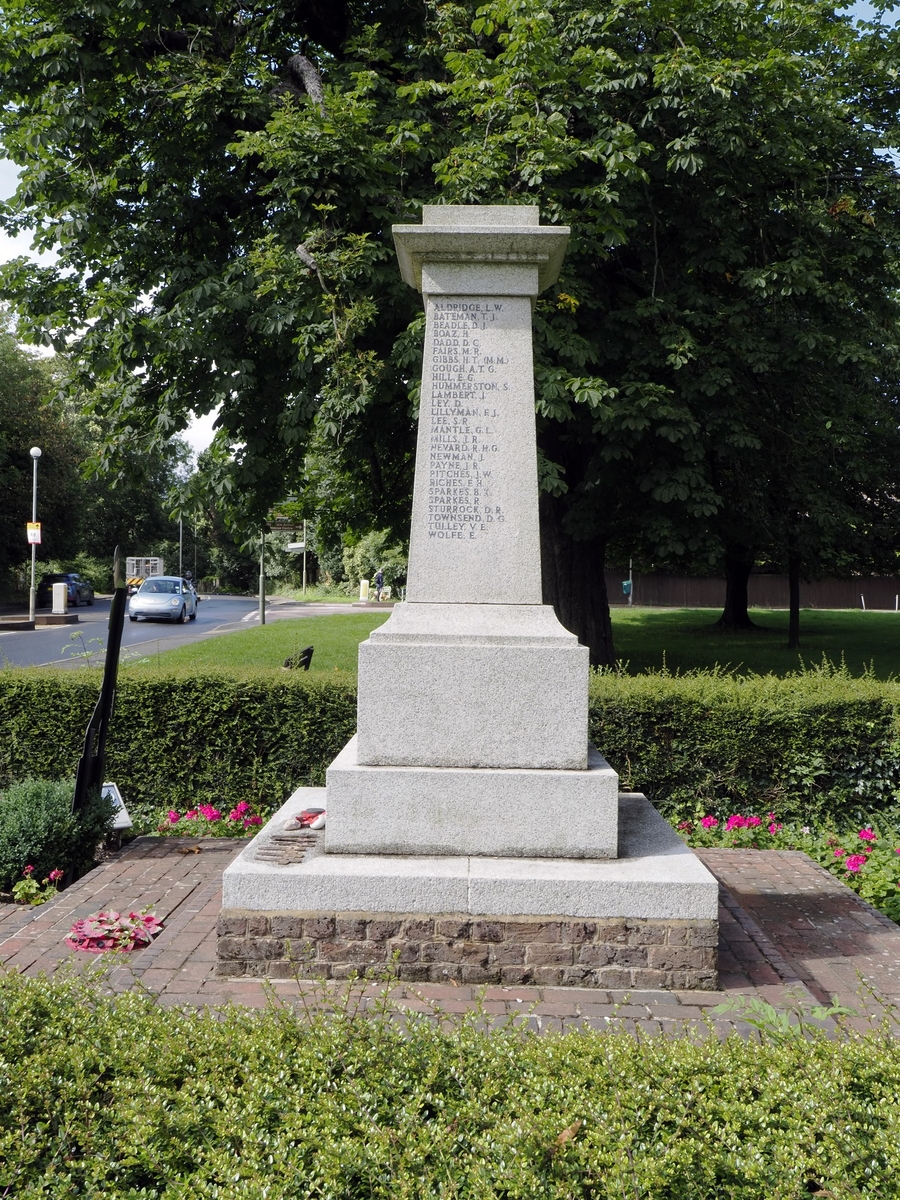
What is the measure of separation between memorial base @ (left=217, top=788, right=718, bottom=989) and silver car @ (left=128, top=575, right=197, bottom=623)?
30.6 m

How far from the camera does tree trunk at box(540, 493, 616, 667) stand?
12.5m

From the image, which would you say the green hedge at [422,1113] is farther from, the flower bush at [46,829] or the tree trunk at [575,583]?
the tree trunk at [575,583]

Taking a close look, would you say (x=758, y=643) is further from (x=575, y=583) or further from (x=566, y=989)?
(x=566, y=989)

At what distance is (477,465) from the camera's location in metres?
5.12

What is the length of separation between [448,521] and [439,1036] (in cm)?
285

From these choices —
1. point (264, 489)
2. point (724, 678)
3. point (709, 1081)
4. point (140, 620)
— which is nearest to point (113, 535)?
point (140, 620)

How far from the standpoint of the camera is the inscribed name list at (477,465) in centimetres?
510

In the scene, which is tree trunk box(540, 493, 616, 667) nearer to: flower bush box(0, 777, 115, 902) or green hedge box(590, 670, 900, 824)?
green hedge box(590, 670, 900, 824)

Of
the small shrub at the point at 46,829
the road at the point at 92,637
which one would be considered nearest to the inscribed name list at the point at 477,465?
the small shrub at the point at 46,829

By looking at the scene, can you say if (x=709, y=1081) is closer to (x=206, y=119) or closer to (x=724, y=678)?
(x=724, y=678)

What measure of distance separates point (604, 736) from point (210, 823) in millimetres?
3116

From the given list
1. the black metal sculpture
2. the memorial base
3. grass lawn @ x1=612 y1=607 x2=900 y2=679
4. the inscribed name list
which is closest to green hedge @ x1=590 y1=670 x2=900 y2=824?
the inscribed name list

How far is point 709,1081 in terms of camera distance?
2639mm

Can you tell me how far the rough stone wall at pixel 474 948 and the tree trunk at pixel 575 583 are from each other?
26.9ft
